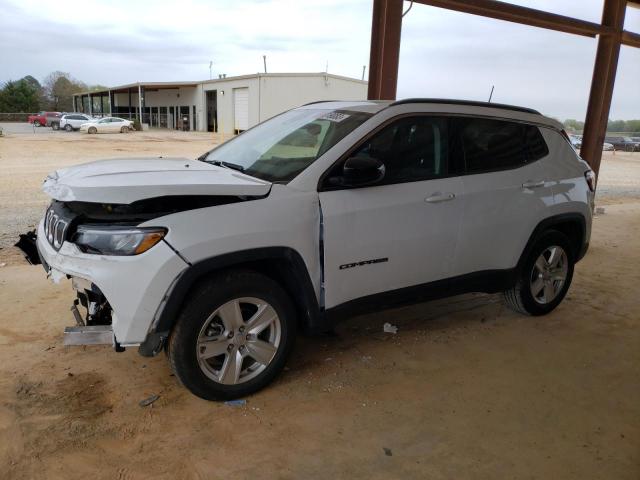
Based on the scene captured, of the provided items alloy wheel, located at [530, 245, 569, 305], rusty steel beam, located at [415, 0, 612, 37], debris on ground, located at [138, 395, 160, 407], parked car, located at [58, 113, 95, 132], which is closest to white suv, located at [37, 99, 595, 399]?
alloy wheel, located at [530, 245, 569, 305]

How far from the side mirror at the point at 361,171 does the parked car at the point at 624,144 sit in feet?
151

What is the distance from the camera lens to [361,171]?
10.8ft

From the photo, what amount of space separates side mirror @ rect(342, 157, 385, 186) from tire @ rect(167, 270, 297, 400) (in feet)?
2.70

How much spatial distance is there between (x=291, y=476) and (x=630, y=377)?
270 cm

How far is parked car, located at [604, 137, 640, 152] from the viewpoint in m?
41.8

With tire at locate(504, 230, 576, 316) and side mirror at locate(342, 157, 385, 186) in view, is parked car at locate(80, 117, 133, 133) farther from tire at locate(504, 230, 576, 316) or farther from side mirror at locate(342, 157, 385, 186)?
side mirror at locate(342, 157, 385, 186)

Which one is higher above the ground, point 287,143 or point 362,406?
point 287,143

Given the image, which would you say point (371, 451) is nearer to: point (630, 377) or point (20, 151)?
point (630, 377)

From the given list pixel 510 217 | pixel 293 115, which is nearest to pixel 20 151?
pixel 293 115

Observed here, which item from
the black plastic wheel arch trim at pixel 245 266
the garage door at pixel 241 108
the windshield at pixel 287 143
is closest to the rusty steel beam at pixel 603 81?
the windshield at pixel 287 143

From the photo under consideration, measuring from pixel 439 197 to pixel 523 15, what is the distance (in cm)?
488

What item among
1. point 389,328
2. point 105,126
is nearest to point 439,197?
point 389,328

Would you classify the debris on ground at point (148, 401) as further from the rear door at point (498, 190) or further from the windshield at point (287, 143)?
the rear door at point (498, 190)

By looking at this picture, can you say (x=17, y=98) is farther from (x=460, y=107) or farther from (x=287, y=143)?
(x=460, y=107)
